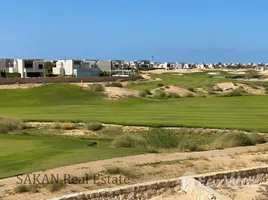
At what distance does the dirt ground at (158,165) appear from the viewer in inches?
556

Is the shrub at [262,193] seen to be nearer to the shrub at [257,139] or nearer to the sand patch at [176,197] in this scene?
the sand patch at [176,197]

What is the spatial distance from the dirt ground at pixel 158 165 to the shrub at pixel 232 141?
4.48 ft

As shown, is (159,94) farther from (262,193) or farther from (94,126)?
(262,193)

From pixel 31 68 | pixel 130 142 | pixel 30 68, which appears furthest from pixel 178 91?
pixel 30 68

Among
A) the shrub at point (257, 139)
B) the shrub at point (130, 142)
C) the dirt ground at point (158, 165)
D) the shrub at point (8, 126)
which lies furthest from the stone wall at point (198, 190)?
the shrub at point (8, 126)

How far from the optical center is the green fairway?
643 inches

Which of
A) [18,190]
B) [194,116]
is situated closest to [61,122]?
[194,116]

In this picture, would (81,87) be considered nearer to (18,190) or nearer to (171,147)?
(171,147)

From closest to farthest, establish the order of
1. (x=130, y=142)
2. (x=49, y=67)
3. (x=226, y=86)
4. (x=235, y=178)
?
(x=235, y=178) < (x=130, y=142) < (x=226, y=86) < (x=49, y=67)

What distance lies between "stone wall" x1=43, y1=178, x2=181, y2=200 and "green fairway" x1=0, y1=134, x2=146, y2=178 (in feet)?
13.7

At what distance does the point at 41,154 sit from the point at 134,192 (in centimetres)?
675

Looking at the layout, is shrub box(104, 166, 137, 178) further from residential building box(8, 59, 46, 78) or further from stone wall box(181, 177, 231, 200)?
residential building box(8, 59, 46, 78)

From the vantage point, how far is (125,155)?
19484 millimetres

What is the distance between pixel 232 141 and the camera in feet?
77.9
